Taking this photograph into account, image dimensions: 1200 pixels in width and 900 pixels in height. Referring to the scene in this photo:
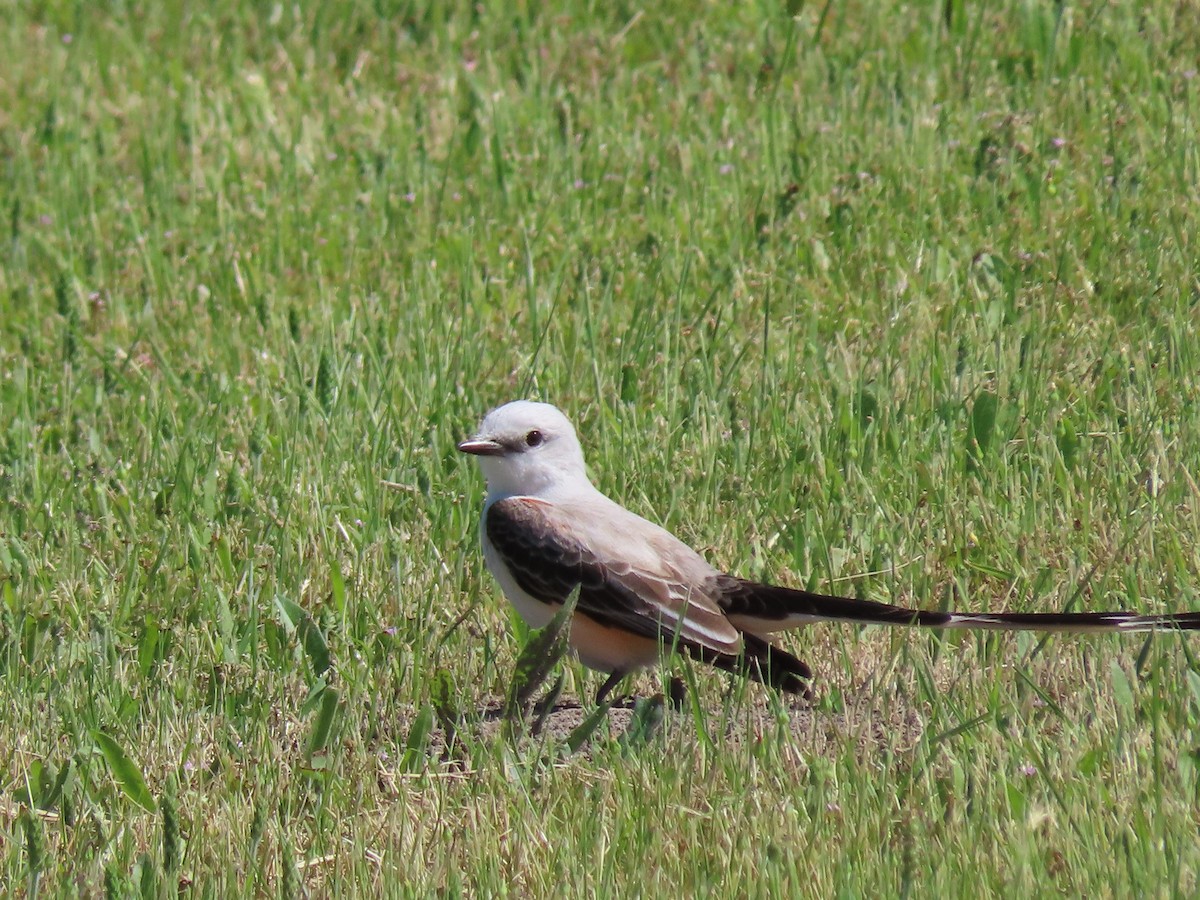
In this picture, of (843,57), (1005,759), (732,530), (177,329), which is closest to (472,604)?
(732,530)

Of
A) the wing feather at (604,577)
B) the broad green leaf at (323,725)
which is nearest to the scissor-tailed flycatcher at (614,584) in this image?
the wing feather at (604,577)

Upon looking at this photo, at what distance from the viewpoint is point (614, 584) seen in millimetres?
5566

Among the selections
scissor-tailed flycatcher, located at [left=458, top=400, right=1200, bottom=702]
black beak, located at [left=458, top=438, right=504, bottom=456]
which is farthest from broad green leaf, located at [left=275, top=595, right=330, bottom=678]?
black beak, located at [left=458, top=438, right=504, bottom=456]

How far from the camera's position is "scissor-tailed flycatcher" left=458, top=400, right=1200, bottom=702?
206 inches

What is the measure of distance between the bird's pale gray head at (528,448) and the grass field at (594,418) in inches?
18.6

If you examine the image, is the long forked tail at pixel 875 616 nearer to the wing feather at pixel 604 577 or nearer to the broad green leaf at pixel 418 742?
the wing feather at pixel 604 577

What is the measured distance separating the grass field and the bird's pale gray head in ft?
1.55

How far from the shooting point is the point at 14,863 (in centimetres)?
461

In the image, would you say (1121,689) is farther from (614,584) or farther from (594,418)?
(594,418)

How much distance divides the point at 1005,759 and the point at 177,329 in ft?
17.8

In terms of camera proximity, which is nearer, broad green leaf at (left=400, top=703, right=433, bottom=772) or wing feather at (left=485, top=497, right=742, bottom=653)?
broad green leaf at (left=400, top=703, right=433, bottom=772)

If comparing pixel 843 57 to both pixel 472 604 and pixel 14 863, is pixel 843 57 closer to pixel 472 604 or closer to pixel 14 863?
pixel 472 604

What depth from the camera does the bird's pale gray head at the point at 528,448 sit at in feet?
19.8

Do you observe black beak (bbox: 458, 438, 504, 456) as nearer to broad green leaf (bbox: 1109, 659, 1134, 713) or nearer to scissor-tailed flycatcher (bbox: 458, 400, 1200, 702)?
scissor-tailed flycatcher (bbox: 458, 400, 1200, 702)
